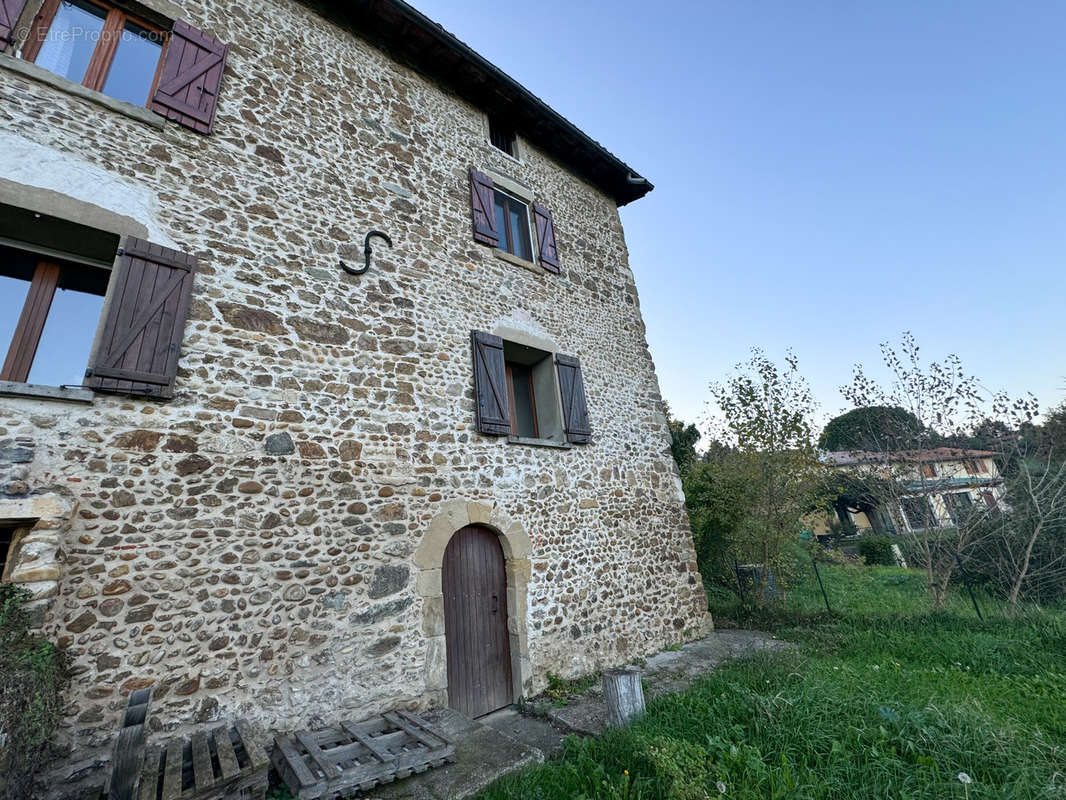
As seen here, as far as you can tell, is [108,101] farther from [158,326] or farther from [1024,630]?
[1024,630]

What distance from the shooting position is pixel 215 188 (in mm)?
3930

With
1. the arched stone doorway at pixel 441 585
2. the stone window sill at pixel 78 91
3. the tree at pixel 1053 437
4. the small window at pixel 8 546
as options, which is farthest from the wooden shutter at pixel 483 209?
the tree at pixel 1053 437

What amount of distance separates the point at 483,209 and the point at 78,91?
3908mm

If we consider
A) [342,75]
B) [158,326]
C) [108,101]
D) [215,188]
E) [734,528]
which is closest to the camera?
[158,326]

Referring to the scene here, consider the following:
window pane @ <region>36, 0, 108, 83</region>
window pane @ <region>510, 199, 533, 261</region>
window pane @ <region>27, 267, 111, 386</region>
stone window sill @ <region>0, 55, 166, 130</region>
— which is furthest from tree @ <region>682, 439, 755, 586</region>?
window pane @ <region>36, 0, 108, 83</region>

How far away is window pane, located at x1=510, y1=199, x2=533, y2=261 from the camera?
670cm

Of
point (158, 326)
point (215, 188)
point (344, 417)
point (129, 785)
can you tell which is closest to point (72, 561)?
point (129, 785)

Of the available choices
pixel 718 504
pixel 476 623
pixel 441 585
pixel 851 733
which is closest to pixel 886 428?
pixel 718 504

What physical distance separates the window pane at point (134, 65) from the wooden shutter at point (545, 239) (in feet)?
15.1

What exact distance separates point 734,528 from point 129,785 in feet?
29.3

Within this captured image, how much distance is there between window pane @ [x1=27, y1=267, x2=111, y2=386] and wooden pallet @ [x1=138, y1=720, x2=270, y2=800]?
2.58 metres

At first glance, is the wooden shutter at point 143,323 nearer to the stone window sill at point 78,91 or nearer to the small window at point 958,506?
the stone window sill at point 78,91

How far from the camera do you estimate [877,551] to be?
14.6 m

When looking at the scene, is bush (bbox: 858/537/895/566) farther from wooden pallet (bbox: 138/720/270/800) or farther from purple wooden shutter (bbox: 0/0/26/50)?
purple wooden shutter (bbox: 0/0/26/50)
